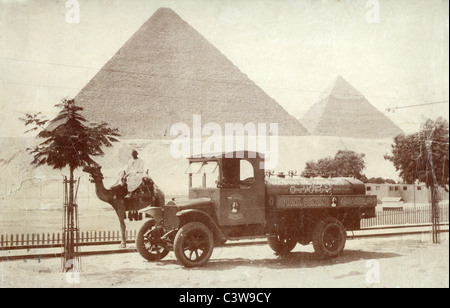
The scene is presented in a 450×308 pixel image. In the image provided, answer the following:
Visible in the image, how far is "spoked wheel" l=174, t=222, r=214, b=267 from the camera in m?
8.88

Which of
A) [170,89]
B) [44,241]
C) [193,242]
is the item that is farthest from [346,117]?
[193,242]

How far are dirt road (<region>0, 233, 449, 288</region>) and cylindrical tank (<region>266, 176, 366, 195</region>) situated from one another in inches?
50.7

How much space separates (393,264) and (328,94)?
361 feet

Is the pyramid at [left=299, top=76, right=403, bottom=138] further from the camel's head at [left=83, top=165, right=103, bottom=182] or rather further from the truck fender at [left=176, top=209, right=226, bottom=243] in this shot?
the truck fender at [left=176, top=209, right=226, bottom=243]

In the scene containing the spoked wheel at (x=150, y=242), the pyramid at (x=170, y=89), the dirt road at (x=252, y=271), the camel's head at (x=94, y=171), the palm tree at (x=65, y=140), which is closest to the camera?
the dirt road at (x=252, y=271)

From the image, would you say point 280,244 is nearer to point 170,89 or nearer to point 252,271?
point 252,271

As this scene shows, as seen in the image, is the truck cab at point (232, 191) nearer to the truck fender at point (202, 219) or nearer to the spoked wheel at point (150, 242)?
the truck fender at point (202, 219)

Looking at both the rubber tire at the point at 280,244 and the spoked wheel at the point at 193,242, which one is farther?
the rubber tire at the point at 280,244

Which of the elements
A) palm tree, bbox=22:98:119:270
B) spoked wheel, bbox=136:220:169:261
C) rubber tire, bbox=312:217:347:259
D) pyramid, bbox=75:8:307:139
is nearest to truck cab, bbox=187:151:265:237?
spoked wheel, bbox=136:220:169:261

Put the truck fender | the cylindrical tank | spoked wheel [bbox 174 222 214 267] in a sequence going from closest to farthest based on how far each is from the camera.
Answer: spoked wheel [bbox 174 222 214 267], the truck fender, the cylindrical tank

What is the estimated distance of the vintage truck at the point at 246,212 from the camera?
9.20m

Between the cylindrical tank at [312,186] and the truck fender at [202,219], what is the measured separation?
4.09 feet

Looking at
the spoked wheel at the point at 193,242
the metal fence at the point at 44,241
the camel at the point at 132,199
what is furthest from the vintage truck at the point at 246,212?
the metal fence at the point at 44,241

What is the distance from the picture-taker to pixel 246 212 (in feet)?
31.3
